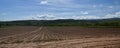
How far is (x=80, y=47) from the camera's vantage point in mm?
17219

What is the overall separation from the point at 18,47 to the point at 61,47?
3.42 m

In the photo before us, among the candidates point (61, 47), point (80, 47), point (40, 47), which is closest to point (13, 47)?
point (40, 47)

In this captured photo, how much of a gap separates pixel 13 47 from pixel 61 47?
12.6 feet

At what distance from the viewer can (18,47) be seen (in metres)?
17.0

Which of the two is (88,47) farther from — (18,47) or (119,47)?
(18,47)

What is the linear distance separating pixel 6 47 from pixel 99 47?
7449 millimetres

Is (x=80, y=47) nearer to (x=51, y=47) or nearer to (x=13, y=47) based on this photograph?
(x=51, y=47)

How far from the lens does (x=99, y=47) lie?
678 inches

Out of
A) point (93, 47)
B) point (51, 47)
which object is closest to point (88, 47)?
point (93, 47)

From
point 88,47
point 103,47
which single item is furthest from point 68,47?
point 103,47

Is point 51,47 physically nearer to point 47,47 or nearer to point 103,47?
point 47,47

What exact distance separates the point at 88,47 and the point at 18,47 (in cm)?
559

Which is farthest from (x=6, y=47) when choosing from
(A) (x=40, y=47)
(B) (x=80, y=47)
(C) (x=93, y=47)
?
(C) (x=93, y=47)

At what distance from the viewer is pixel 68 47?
55.6 feet
